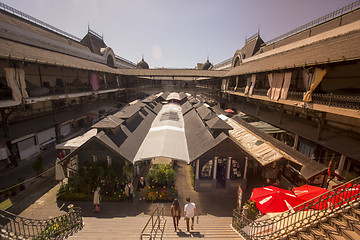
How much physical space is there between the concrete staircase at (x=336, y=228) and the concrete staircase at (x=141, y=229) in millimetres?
3299

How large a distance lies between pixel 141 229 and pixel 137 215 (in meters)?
1.68

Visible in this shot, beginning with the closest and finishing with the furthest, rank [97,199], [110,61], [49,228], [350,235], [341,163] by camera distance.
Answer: [350,235] → [49,228] → [97,199] → [341,163] → [110,61]

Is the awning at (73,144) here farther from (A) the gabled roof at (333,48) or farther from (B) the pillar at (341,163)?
(B) the pillar at (341,163)

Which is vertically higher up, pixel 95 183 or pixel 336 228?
pixel 336 228

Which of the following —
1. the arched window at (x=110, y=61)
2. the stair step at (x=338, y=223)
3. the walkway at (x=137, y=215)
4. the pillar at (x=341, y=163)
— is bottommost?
the walkway at (x=137, y=215)

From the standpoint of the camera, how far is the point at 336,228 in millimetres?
5918

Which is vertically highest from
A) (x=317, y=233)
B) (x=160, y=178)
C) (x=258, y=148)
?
(x=258, y=148)

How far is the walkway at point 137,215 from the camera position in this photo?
8555mm

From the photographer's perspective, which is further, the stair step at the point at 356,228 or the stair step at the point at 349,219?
the stair step at the point at 349,219

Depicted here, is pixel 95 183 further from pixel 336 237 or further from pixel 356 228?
pixel 356 228

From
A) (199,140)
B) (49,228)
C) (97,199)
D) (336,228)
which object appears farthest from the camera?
(199,140)

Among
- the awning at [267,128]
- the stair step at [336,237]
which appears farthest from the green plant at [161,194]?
the awning at [267,128]

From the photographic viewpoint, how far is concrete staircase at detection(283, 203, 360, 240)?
5586 mm

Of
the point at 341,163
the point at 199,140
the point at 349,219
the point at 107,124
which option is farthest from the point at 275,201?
the point at 107,124
